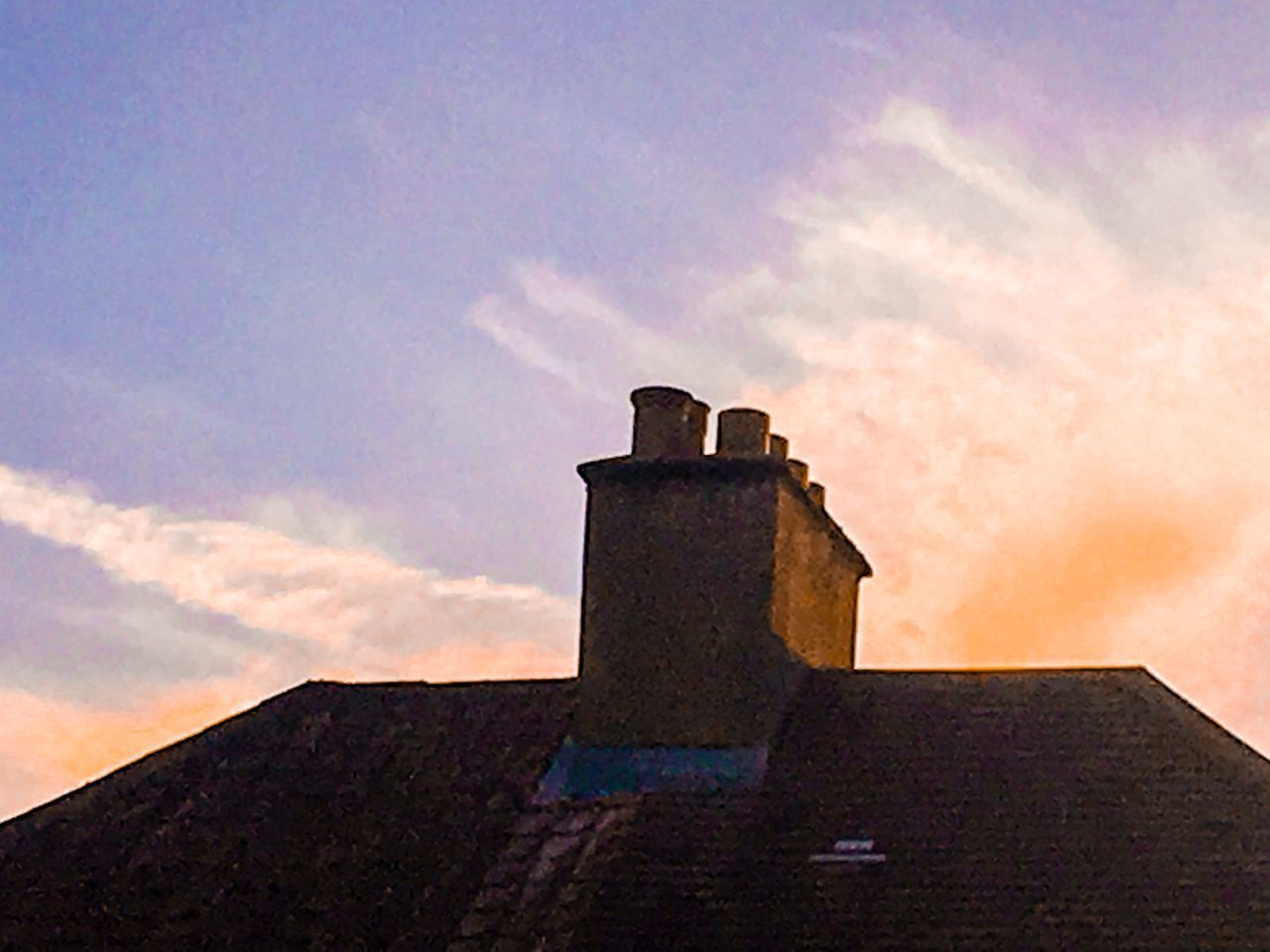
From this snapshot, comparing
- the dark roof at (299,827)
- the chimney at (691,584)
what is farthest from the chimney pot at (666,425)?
the dark roof at (299,827)

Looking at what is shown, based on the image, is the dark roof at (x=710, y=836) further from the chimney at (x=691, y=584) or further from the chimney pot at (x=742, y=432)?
the chimney pot at (x=742, y=432)

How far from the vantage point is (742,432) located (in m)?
23.6

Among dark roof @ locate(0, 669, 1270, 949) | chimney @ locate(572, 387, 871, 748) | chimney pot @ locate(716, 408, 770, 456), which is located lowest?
dark roof @ locate(0, 669, 1270, 949)

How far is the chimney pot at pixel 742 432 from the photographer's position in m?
23.5

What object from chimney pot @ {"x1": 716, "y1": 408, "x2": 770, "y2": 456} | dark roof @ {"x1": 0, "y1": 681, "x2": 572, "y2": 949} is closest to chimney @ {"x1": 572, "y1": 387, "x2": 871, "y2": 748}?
chimney pot @ {"x1": 716, "y1": 408, "x2": 770, "y2": 456}

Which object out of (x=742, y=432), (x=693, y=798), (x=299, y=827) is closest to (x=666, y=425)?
(x=742, y=432)

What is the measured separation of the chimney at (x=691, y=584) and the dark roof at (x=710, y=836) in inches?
27.4

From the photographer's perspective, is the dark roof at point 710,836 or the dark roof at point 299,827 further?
the dark roof at point 299,827

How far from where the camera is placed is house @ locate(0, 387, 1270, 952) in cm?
1925

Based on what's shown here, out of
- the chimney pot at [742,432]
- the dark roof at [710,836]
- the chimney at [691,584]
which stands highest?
the chimney pot at [742,432]

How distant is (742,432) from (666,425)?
0.88 metres

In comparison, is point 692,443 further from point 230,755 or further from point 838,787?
point 230,755

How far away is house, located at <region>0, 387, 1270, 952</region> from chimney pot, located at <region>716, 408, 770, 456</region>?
0.04m

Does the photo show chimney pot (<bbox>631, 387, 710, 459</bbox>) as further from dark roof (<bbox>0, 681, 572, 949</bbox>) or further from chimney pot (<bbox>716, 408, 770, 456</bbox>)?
dark roof (<bbox>0, 681, 572, 949</bbox>)
